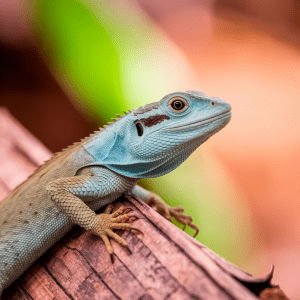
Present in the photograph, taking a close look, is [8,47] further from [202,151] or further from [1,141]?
[202,151]

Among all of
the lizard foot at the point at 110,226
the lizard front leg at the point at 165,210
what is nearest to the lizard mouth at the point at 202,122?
the lizard foot at the point at 110,226

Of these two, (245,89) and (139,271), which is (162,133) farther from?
(245,89)

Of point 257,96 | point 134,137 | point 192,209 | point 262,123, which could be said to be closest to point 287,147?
point 262,123

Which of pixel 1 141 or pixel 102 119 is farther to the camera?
pixel 102 119

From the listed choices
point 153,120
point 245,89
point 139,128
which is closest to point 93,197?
point 139,128

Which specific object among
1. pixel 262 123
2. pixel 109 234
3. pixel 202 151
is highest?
pixel 262 123

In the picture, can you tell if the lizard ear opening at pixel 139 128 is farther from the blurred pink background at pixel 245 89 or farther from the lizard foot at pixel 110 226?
the blurred pink background at pixel 245 89

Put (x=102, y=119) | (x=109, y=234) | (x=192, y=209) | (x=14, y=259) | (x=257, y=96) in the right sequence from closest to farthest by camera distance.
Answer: (x=109, y=234), (x=14, y=259), (x=192, y=209), (x=102, y=119), (x=257, y=96)
